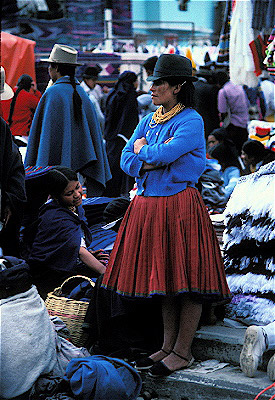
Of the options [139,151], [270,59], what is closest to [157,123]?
[139,151]

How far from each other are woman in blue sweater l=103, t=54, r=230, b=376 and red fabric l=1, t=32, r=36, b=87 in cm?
850

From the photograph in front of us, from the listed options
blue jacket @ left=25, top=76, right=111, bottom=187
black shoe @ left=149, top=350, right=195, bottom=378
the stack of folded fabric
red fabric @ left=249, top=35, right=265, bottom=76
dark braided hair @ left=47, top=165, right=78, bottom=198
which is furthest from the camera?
red fabric @ left=249, top=35, right=265, bottom=76

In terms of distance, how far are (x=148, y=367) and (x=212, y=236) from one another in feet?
2.82

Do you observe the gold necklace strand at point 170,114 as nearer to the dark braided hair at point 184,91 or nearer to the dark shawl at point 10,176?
the dark braided hair at point 184,91

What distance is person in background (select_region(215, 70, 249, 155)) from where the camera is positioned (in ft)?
35.0

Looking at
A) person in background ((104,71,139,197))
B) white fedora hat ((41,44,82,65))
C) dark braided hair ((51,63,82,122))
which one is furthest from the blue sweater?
person in background ((104,71,139,197))

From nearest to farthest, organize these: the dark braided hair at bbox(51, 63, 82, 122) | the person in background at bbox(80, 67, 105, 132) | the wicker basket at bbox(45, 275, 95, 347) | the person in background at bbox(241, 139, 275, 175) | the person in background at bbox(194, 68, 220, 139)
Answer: the wicker basket at bbox(45, 275, 95, 347), the dark braided hair at bbox(51, 63, 82, 122), the person in background at bbox(241, 139, 275, 175), the person in background at bbox(194, 68, 220, 139), the person in background at bbox(80, 67, 105, 132)

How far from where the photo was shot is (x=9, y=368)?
367 cm

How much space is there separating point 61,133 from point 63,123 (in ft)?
0.30

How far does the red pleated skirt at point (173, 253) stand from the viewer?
12.6 feet

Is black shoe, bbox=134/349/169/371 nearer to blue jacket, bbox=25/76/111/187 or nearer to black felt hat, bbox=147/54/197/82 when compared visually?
black felt hat, bbox=147/54/197/82

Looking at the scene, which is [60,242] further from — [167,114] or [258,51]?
[258,51]

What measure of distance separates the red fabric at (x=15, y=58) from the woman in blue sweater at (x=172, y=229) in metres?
8.50

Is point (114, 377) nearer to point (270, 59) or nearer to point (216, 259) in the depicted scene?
point (216, 259)
